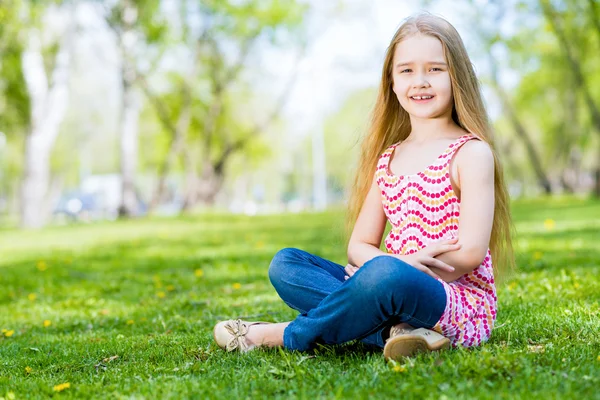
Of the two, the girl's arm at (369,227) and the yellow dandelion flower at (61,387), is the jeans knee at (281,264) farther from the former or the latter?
the yellow dandelion flower at (61,387)

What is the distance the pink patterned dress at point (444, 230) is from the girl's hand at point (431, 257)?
4.1 inches

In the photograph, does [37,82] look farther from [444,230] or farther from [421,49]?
[444,230]

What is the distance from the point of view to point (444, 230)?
3266 mm

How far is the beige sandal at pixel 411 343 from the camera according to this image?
2986 mm

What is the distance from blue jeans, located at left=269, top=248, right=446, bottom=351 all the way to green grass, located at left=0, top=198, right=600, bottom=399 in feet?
0.39

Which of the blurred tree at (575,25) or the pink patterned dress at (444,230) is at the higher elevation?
the blurred tree at (575,25)

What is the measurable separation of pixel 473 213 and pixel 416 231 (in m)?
0.33

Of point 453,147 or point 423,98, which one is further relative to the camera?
point 423,98

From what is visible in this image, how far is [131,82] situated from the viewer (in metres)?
21.2

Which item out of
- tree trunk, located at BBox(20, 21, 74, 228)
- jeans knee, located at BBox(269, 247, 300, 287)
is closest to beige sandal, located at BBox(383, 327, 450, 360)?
jeans knee, located at BBox(269, 247, 300, 287)

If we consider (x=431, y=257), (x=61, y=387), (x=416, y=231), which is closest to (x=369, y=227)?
(x=416, y=231)

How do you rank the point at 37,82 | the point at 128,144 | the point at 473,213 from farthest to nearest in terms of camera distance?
1. the point at 128,144
2. the point at 37,82
3. the point at 473,213

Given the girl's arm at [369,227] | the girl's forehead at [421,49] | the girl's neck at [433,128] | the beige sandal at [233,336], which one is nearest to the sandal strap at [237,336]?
the beige sandal at [233,336]

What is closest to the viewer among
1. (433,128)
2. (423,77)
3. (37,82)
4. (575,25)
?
(423,77)
